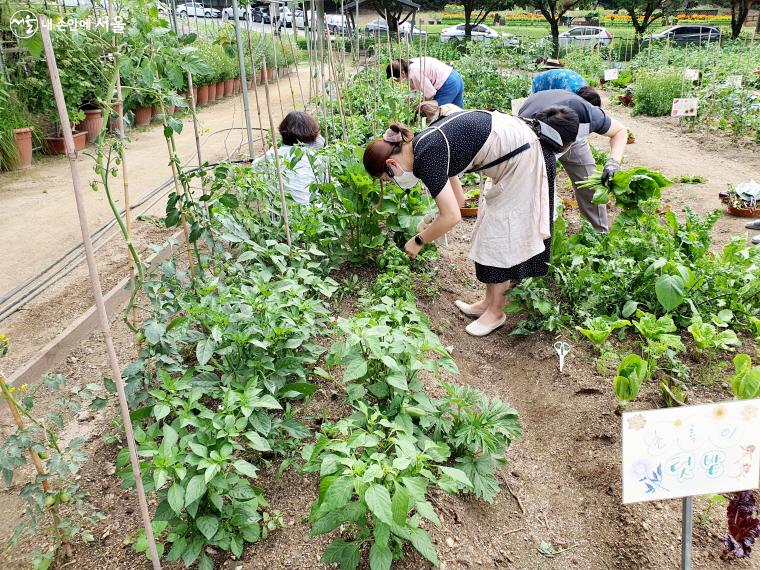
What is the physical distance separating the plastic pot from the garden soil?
30.2ft

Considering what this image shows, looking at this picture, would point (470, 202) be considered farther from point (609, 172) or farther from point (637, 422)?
point (637, 422)

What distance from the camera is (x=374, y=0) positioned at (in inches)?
875

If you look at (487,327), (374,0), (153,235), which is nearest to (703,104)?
(487,327)

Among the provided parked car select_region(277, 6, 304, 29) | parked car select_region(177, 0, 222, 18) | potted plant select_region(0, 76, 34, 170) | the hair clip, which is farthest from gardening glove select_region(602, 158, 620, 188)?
parked car select_region(177, 0, 222, 18)

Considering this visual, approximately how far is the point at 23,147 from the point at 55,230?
90.7 inches

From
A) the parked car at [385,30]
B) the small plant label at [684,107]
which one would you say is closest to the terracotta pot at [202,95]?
the parked car at [385,30]

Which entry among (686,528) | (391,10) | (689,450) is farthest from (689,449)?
(391,10)

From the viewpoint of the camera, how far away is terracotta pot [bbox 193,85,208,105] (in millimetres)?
11492

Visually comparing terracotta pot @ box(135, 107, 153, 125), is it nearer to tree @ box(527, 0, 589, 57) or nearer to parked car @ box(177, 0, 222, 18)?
parked car @ box(177, 0, 222, 18)

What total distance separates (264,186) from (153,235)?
6.35ft

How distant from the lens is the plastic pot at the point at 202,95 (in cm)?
1151

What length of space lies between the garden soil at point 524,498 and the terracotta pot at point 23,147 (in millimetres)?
3885

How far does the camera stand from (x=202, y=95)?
38.2 feet

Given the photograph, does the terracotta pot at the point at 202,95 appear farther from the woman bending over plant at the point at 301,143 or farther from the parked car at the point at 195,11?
the woman bending over plant at the point at 301,143
